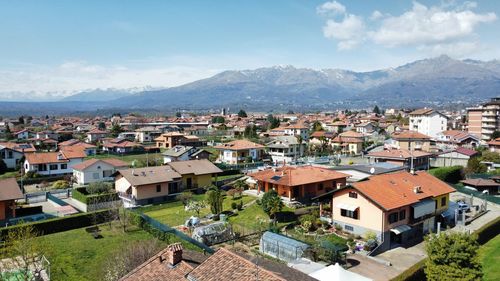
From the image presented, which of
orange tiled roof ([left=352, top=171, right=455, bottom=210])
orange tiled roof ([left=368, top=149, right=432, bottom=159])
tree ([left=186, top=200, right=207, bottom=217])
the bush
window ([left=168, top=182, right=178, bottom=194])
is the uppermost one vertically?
orange tiled roof ([left=352, top=171, right=455, bottom=210])

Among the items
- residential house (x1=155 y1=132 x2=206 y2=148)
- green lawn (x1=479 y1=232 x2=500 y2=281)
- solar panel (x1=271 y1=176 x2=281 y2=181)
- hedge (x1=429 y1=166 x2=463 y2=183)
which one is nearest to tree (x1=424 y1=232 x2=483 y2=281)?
green lawn (x1=479 y1=232 x2=500 y2=281)

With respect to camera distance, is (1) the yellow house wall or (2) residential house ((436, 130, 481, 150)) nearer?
(1) the yellow house wall

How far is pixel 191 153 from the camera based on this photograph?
6644 centimetres

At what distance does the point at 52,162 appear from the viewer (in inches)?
2356

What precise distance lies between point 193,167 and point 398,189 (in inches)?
981

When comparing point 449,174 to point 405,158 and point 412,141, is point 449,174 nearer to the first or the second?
point 405,158

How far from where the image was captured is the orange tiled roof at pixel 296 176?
129ft

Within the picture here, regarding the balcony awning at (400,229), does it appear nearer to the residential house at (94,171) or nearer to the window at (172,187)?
the window at (172,187)

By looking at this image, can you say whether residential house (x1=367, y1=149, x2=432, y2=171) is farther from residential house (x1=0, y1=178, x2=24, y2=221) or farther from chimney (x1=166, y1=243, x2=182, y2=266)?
chimney (x1=166, y1=243, x2=182, y2=266)

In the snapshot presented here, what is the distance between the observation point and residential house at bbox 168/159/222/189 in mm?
47031

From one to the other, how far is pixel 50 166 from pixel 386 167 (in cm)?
4723

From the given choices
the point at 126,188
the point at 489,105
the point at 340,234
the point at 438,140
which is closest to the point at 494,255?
the point at 340,234

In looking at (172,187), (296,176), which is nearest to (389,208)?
(296,176)

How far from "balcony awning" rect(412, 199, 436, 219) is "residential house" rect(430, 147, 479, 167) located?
33.3 meters
